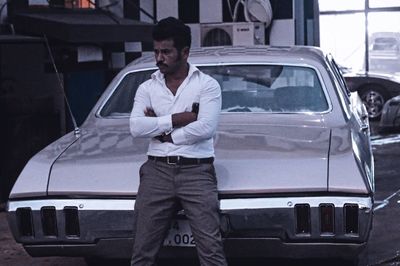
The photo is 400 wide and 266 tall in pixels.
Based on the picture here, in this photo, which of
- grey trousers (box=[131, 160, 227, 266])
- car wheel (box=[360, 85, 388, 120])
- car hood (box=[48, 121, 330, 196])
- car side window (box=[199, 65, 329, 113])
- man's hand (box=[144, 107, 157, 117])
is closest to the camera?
grey trousers (box=[131, 160, 227, 266])

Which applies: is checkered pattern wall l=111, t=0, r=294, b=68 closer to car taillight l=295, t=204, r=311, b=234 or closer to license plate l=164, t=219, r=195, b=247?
license plate l=164, t=219, r=195, b=247

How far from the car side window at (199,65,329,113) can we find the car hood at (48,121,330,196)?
62 cm

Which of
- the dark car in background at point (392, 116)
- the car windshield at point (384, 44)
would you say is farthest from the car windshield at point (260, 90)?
the car windshield at point (384, 44)

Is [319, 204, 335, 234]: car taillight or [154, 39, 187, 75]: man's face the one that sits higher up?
[154, 39, 187, 75]: man's face

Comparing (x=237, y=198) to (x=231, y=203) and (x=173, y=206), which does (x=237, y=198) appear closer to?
(x=231, y=203)

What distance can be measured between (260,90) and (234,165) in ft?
4.54

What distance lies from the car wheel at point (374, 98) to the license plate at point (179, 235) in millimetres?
11239

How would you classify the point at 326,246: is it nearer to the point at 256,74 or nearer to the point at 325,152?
the point at 325,152

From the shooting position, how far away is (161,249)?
4.69 meters

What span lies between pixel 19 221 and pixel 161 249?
78 centimetres

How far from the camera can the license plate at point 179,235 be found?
464 centimetres

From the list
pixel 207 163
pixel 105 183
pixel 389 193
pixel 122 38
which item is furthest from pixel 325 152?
pixel 122 38

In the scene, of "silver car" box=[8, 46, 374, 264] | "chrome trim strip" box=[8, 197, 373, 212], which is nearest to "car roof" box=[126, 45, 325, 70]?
"silver car" box=[8, 46, 374, 264]

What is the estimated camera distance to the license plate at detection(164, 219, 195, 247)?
4637mm
